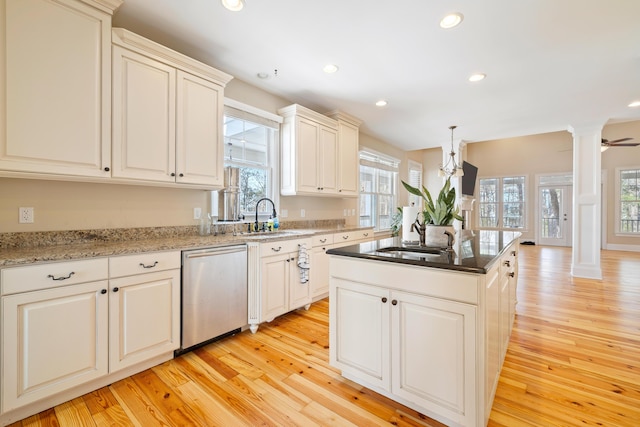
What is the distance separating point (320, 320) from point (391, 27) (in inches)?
111

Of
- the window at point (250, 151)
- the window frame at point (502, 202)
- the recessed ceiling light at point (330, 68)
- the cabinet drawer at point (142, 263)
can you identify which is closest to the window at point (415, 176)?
the window frame at point (502, 202)

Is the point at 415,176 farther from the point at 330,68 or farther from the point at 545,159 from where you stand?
the point at 330,68

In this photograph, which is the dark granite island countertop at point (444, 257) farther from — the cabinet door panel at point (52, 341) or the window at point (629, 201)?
the window at point (629, 201)

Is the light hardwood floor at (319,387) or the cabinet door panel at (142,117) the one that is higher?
the cabinet door panel at (142,117)

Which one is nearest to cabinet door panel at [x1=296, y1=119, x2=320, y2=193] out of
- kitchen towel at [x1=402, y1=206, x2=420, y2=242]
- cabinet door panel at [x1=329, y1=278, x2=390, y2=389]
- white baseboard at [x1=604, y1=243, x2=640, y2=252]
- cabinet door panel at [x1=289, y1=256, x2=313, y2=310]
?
cabinet door panel at [x1=289, y1=256, x2=313, y2=310]

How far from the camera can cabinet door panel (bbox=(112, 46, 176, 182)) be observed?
205cm

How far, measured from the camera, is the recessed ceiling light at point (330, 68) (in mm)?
2906

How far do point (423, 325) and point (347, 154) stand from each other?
3.26 metres

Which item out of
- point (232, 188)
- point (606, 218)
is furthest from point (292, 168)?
point (606, 218)

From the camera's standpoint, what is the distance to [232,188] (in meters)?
2.99

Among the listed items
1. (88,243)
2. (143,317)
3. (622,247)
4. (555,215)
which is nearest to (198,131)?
(88,243)

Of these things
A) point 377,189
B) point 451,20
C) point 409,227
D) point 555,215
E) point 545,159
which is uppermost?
point 545,159

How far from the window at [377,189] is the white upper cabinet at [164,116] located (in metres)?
3.27

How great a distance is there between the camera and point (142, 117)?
2.18 meters
